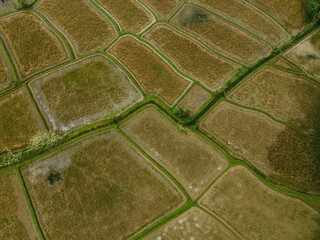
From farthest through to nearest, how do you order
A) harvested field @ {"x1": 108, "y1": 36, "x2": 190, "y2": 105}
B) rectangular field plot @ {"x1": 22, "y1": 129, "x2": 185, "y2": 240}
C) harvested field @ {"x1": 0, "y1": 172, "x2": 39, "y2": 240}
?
harvested field @ {"x1": 108, "y1": 36, "x2": 190, "y2": 105}
rectangular field plot @ {"x1": 22, "y1": 129, "x2": 185, "y2": 240}
harvested field @ {"x1": 0, "y1": 172, "x2": 39, "y2": 240}

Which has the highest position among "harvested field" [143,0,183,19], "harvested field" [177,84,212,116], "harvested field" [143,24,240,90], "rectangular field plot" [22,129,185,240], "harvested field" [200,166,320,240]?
"harvested field" [143,0,183,19]

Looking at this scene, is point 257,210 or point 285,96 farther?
point 285,96

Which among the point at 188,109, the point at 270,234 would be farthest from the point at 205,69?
the point at 270,234

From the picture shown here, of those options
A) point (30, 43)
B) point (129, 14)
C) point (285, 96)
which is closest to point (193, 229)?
point (285, 96)

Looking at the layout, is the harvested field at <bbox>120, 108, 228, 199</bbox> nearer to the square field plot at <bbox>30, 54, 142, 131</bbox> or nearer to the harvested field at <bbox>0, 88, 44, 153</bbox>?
the square field plot at <bbox>30, 54, 142, 131</bbox>

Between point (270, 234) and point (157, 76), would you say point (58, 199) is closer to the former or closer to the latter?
point (157, 76)

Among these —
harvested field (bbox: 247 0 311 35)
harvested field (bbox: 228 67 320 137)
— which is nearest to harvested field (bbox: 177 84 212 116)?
harvested field (bbox: 228 67 320 137)

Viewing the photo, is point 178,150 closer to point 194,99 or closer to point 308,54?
point 194,99

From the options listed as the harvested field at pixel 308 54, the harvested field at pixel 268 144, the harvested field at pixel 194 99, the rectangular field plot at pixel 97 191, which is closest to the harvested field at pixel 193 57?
the harvested field at pixel 194 99
